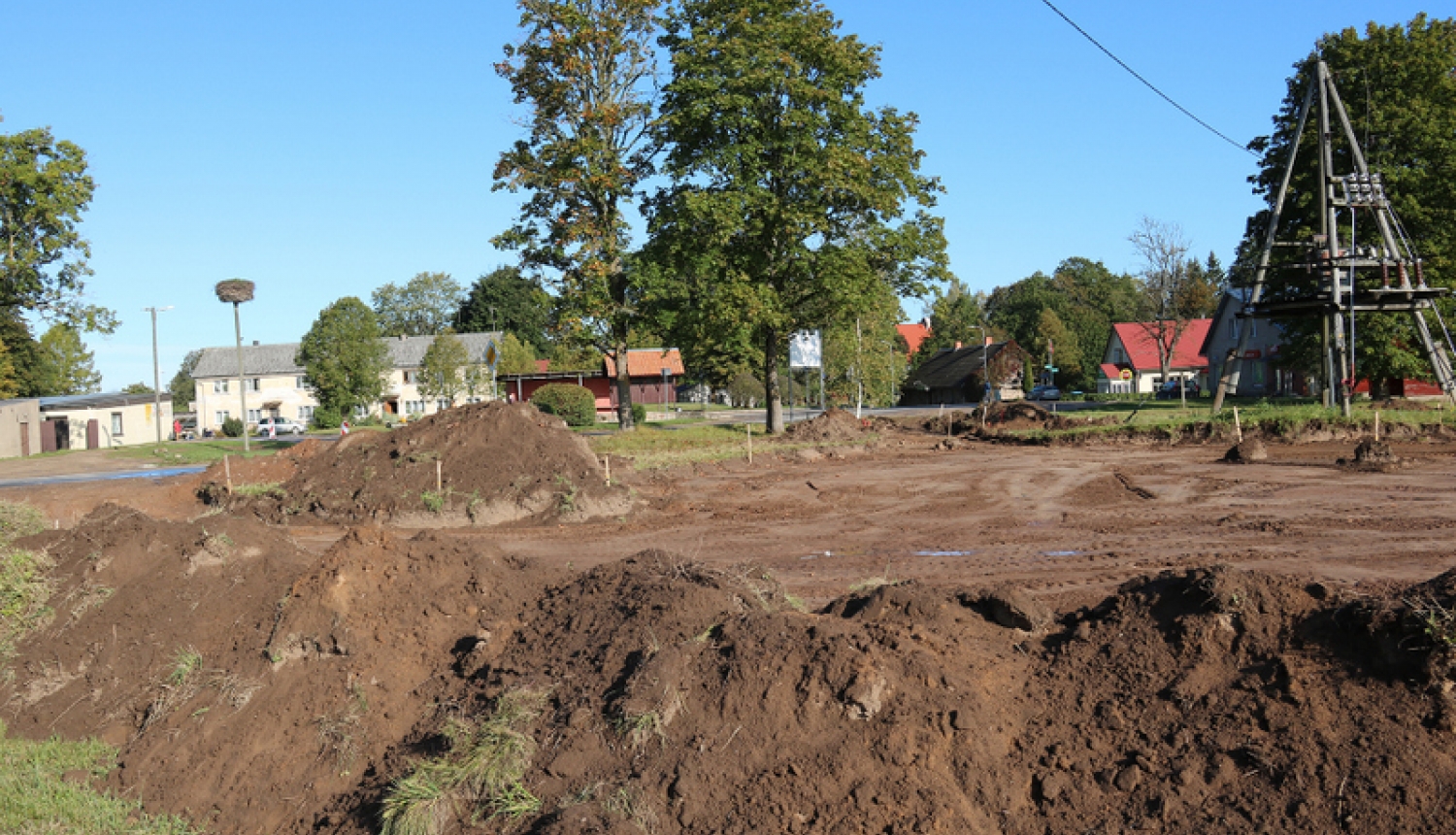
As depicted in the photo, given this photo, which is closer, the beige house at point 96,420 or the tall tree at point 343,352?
the beige house at point 96,420

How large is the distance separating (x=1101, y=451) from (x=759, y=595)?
23.4m

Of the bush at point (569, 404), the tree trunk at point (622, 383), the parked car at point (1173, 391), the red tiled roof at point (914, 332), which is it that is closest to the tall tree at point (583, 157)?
the tree trunk at point (622, 383)

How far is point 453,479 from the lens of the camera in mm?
21375

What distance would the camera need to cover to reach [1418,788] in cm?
548

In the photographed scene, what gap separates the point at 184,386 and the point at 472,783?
17527 cm

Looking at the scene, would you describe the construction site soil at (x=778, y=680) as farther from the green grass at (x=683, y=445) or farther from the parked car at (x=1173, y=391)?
the parked car at (x=1173, y=391)

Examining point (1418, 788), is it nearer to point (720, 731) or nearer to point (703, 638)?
point (720, 731)

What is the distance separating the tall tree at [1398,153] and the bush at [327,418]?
49.2m

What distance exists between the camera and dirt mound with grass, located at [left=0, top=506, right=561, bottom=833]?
324 inches

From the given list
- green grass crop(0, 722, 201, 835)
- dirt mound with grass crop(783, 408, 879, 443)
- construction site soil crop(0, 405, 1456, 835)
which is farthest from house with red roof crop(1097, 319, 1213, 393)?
green grass crop(0, 722, 201, 835)

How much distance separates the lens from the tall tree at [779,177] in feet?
114

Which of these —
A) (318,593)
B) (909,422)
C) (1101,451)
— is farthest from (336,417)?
(318,593)

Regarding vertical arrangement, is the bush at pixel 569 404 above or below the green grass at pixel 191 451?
above

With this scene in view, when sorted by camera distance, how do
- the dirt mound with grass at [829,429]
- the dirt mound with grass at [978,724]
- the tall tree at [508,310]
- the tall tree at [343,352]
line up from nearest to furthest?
the dirt mound with grass at [978,724]
the dirt mound with grass at [829,429]
the tall tree at [343,352]
the tall tree at [508,310]
